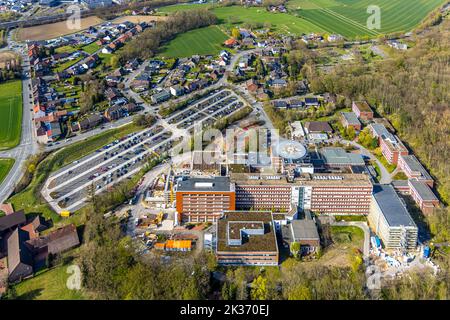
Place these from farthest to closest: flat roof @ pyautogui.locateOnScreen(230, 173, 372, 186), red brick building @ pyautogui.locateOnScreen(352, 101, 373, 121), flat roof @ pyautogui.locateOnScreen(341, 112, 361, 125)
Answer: red brick building @ pyautogui.locateOnScreen(352, 101, 373, 121) → flat roof @ pyautogui.locateOnScreen(341, 112, 361, 125) → flat roof @ pyautogui.locateOnScreen(230, 173, 372, 186)

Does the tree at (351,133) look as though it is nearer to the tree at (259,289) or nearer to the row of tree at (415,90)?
the row of tree at (415,90)

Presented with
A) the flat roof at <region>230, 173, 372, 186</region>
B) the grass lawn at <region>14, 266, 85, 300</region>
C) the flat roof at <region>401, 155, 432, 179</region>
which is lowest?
the grass lawn at <region>14, 266, 85, 300</region>

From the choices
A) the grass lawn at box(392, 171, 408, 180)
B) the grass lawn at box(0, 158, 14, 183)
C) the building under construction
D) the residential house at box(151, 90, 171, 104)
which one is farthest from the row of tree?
the grass lawn at box(0, 158, 14, 183)

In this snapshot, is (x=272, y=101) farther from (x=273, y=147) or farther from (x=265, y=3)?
(x=265, y=3)

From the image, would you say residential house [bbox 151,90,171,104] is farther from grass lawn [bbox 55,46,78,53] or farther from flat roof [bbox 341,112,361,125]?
grass lawn [bbox 55,46,78,53]

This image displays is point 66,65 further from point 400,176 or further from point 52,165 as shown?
point 400,176

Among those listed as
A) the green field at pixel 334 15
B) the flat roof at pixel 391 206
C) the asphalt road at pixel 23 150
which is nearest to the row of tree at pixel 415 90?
the flat roof at pixel 391 206
